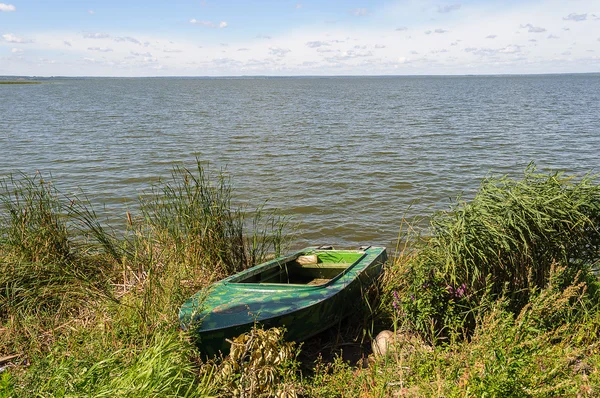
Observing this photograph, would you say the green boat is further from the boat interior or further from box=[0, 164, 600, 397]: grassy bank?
box=[0, 164, 600, 397]: grassy bank

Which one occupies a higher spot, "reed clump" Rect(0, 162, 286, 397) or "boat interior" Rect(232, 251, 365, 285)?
"reed clump" Rect(0, 162, 286, 397)

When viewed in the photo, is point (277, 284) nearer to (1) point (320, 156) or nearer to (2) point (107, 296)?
(2) point (107, 296)

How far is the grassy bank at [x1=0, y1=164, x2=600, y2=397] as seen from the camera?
155 inches

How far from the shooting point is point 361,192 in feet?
47.0

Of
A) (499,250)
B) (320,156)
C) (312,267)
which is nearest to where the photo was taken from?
(499,250)

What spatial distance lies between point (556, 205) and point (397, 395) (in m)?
2.85

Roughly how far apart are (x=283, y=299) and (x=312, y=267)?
68.6 inches

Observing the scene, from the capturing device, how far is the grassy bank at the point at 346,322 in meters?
3.94

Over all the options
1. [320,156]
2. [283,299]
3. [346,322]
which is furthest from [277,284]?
[320,156]

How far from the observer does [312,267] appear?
291 inches

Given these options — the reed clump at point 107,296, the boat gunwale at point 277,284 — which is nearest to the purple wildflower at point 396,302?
the boat gunwale at point 277,284

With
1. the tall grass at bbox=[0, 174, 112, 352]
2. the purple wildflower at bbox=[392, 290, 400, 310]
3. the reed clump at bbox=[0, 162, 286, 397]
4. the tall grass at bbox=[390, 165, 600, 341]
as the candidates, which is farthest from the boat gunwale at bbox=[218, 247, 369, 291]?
the tall grass at bbox=[0, 174, 112, 352]

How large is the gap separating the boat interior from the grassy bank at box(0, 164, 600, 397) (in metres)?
0.61

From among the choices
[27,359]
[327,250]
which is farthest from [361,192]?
[27,359]
